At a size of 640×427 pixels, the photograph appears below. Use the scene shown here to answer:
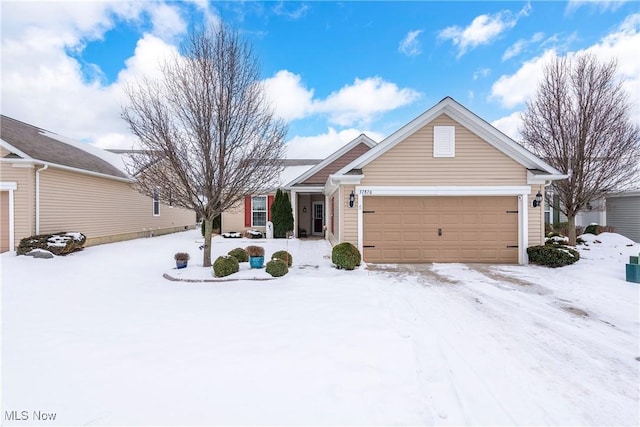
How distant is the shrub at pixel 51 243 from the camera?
1052cm

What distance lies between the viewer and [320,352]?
384 cm

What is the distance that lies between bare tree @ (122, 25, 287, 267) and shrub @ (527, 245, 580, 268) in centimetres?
926

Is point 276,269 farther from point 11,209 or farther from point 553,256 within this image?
point 11,209

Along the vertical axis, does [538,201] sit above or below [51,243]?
above

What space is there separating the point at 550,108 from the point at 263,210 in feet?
51.4

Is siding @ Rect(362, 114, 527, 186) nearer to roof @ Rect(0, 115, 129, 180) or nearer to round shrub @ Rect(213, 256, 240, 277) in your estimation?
round shrub @ Rect(213, 256, 240, 277)

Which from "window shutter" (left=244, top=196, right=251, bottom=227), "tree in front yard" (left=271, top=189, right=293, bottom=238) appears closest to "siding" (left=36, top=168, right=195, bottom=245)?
"window shutter" (left=244, top=196, right=251, bottom=227)

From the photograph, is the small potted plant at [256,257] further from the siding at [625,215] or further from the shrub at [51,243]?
the siding at [625,215]

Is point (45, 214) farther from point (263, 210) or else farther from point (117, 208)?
point (263, 210)

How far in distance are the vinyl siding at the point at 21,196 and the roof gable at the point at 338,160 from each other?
11.7 meters

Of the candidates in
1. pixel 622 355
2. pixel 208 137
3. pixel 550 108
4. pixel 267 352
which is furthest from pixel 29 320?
pixel 550 108

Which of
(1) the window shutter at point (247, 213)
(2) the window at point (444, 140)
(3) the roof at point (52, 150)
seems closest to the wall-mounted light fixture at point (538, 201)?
(2) the window at point (444, 140)

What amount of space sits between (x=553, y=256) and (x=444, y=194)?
3.83 metres

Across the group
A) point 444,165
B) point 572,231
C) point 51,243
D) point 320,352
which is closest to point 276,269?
point 320,352
